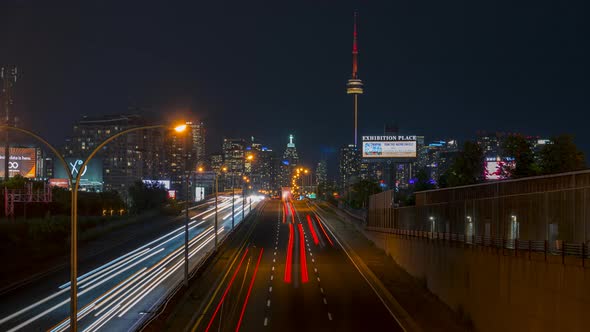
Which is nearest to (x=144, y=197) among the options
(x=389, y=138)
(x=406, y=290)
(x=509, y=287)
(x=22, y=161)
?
(x=22, y=161)

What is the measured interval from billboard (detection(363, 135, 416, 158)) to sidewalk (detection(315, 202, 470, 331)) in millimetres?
40970

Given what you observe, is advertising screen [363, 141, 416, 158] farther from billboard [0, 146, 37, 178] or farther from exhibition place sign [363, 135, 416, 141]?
billboard [0, 146, 37, 178]

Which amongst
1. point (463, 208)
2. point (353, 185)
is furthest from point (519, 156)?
point (353, 185)

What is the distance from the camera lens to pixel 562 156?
68688 millimetres

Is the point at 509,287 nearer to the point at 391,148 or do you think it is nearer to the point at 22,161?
the point at 391,148

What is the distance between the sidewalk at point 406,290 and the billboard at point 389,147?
41.0 meters

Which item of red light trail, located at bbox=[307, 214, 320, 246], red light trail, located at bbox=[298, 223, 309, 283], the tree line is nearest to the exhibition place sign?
red light trail, located at bbox=[307, 214, 320, 246]

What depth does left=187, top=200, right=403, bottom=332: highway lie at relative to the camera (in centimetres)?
3372

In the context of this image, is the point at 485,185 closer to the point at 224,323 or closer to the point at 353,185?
the point at 224,323

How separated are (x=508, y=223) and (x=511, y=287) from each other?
6.20 meters

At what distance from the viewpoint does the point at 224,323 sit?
33.2 m

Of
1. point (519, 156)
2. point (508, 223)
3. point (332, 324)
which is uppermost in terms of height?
point (519, 156)

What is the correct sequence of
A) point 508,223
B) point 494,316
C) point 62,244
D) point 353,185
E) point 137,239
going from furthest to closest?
point 353,185 < point 137,239 < point 62,244 < point 508,223 < point 494,316

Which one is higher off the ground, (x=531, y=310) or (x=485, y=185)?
(x=485, y=185)
